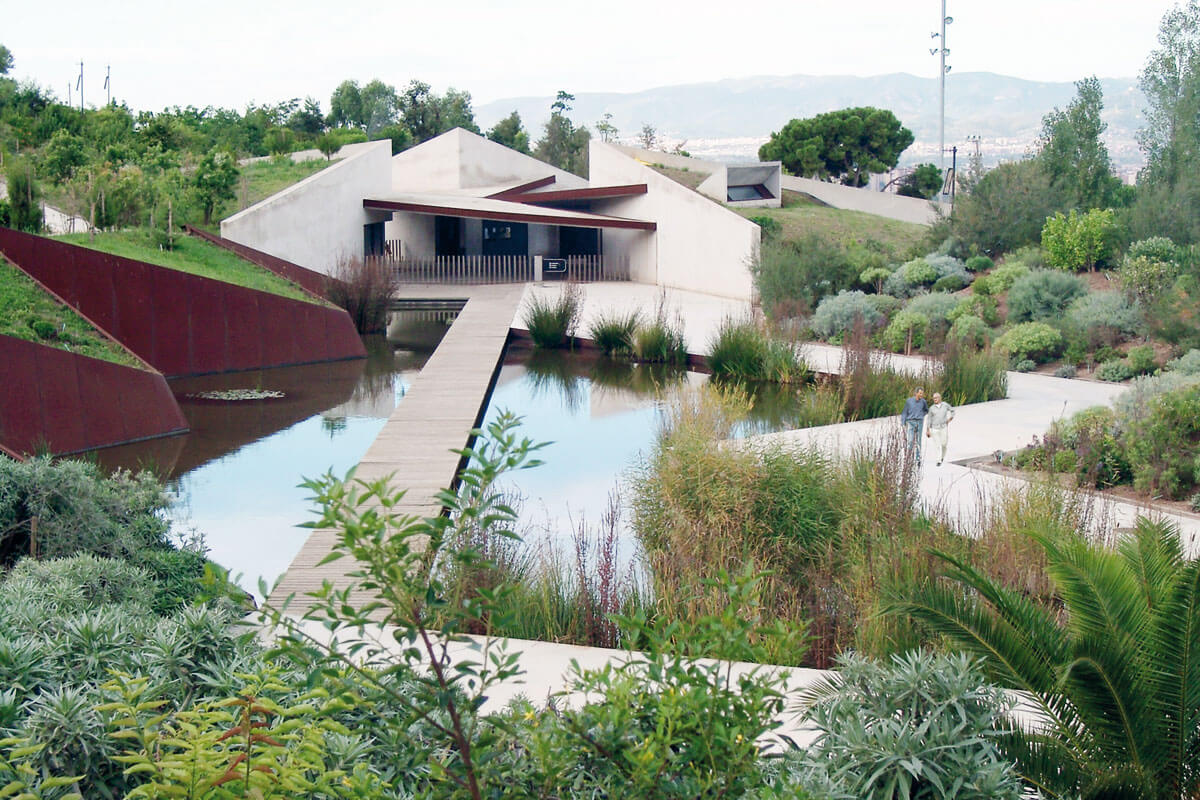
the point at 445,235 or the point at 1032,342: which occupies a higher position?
the point at 445,235

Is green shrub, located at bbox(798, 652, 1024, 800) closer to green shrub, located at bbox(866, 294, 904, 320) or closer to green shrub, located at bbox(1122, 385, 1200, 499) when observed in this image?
green shrub, located at bbox(1122, 385, 1200, 499)

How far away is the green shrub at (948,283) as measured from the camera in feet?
70.3

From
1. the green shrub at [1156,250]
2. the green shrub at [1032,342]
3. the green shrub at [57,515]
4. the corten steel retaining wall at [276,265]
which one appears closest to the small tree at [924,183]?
the green shrub at [1156,250]

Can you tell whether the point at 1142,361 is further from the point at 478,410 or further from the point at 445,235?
the point at 445,235

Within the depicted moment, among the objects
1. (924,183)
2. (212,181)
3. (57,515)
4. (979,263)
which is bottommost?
(57,515)

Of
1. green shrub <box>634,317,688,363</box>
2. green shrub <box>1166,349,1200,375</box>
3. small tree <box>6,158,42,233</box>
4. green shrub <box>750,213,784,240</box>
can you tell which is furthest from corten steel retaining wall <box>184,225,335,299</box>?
green shrub <box>1166,349,1200,375</box>

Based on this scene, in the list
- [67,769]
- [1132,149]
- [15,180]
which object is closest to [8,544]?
[67,769]

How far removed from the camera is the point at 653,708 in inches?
106

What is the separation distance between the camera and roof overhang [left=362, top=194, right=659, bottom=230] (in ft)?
92.0

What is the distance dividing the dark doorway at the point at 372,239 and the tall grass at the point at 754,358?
46.9 ft

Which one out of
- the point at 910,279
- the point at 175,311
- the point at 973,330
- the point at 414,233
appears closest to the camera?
the point at 175,311

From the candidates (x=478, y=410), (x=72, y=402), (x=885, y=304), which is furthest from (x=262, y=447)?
(x=885, y=304)

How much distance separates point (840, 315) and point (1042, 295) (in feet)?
11.1

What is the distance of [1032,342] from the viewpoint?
56.4ft
